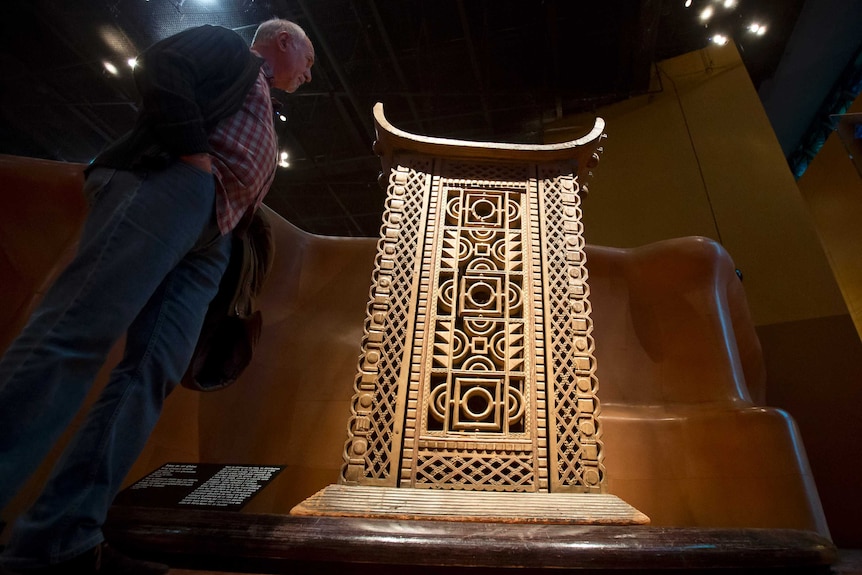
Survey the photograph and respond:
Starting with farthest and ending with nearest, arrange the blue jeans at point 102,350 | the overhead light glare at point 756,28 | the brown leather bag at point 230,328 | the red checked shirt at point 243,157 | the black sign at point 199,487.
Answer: the overhead light glare at point 756,28
the brown leather bag at point 230,328
the black sign at point 199,487
the red checked shirt at point 243,157
the blue jeans at point 102,350

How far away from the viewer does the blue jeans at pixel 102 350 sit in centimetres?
84

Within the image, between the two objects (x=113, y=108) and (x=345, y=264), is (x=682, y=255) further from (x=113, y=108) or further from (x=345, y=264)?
(x=113, y=108)

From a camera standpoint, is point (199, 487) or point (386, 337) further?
point (386, 337)

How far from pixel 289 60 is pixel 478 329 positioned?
1269mm

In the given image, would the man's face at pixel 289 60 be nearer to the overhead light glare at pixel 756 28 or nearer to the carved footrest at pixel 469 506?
the carved footrest at pixel 469 506

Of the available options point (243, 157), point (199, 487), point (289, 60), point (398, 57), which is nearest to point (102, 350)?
point (243, 157)

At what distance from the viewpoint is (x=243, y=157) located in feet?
4.49

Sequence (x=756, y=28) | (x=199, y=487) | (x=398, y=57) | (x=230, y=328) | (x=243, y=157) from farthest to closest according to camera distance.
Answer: (x=398, y=57) → (x=756, y=28) → (x=230, y=328) → (x=199, y=487) → (x=243, y=157)

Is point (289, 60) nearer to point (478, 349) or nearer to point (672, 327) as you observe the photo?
point (478, 349)

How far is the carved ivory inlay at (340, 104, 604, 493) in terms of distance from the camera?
1.62 meters

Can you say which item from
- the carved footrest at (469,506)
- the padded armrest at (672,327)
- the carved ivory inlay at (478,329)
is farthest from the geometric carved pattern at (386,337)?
the padded armrest at (672,327)

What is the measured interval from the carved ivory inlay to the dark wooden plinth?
1.63ft

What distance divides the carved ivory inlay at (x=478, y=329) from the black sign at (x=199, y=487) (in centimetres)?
34

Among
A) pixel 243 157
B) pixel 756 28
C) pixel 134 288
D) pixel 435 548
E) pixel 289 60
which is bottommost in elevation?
pixel 435 548
